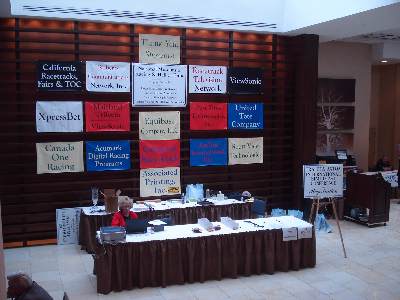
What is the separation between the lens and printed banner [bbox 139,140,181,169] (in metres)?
9.34

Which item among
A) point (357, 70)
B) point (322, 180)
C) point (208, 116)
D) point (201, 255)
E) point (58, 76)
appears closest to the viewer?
point (201, 255)

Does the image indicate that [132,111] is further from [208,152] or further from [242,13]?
[242,13]

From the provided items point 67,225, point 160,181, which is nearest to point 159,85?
point 160,181

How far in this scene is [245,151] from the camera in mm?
10250

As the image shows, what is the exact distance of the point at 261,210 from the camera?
847 centimetres

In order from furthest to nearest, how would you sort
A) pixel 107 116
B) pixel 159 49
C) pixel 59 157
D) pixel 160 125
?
1. pixel 160 125
2. pixel 159 49
3. pixel 107 116
4. pixel 59 157

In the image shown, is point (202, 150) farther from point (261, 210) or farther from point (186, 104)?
Answer: point (261, 210)

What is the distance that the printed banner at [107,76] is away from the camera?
8812 mm

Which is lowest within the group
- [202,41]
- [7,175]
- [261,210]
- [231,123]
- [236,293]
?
[236,293]

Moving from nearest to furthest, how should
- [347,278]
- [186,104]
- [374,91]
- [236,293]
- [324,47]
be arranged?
[236,293]
[347,278]
[186,104]
[324,47]
[374,91]

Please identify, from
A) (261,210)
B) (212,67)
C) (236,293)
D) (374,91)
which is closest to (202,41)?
(212,67)

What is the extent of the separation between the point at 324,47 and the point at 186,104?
483 centimetres

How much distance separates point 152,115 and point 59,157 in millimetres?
1971

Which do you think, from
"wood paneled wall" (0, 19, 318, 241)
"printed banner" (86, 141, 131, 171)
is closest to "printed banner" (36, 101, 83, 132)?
"wood paneled wall" (0, 19, 318, 241)
